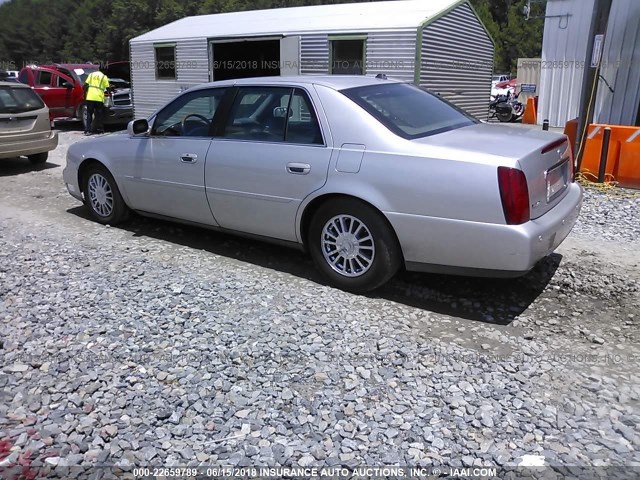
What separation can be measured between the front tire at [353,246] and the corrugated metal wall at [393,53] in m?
6.76

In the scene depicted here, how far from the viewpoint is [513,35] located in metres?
41.2

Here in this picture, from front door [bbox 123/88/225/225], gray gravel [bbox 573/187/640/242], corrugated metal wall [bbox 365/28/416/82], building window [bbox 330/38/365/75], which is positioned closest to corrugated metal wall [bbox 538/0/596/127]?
corrugated metal wall [bbox 365/28/416/82]

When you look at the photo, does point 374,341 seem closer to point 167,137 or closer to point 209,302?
point 209,302

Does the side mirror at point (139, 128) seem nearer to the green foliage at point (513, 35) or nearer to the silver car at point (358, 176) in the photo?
the silver car at point (358, 176)

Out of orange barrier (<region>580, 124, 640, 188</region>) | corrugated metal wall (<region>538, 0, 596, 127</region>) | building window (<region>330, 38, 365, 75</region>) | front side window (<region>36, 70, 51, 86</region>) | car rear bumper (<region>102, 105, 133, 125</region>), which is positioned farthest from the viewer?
front side window (<region>36, 70, 51, 86</region>)

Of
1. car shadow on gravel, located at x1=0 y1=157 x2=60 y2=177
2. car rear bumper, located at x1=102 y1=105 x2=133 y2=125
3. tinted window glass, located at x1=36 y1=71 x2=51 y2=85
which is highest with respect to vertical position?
tinted window glass, located at x1=36 y1=71 x2=51 y2=85

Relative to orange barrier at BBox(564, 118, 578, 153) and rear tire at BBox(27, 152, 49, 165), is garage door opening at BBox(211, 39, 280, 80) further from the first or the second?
orange barrier at BBox(564, 118, 578, 153)

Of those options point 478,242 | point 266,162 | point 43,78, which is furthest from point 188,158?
point 43,78

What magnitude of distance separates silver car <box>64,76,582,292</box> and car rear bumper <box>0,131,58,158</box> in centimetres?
469

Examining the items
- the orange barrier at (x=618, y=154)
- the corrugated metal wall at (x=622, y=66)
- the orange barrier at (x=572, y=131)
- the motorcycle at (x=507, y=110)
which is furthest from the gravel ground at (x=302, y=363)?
the motorcycle at (x=507, y=110)

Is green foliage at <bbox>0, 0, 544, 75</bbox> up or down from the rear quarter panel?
up

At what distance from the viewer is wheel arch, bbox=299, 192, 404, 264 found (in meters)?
4.03

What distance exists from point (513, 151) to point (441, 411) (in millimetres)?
1800

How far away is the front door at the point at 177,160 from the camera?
505cm
